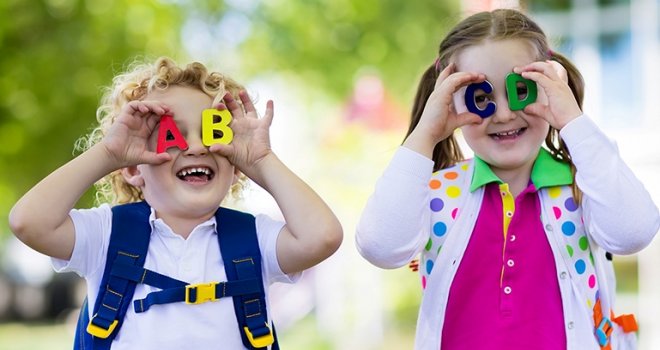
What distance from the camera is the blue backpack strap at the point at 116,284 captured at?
9.11ft

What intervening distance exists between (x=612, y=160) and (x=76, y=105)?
8937 mm

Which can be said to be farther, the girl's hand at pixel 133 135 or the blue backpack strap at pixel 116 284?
the girl's hand at pixel 133 135

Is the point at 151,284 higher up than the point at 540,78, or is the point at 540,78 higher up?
the point at 540,78

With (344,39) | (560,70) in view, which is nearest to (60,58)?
(344,39)

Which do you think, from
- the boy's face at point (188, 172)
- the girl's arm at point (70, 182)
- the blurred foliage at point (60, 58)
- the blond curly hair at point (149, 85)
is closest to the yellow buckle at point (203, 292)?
the boy's face at point (188, 172)

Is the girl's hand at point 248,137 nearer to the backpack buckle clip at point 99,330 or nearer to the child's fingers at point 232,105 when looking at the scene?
the child's fingers at point 232,105

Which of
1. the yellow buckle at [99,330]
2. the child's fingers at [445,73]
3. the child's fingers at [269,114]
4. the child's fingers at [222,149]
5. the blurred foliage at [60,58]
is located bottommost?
the yellow buckle at [99,330]

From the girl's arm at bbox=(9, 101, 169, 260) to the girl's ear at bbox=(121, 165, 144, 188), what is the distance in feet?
0.52

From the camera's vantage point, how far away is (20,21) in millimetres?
11008

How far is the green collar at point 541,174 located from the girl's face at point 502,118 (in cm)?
4

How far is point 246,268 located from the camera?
9.44 ft

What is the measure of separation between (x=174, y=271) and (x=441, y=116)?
0.93 meters

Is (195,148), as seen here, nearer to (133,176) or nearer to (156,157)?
(156,157)

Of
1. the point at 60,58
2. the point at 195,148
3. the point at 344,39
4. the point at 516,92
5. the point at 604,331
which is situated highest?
the point at 344,39
